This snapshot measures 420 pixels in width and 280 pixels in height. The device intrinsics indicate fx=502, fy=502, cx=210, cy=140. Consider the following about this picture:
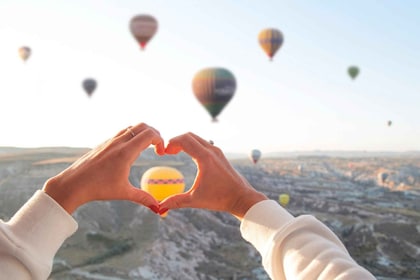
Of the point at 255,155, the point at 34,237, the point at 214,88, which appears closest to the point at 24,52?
the point at 214,88

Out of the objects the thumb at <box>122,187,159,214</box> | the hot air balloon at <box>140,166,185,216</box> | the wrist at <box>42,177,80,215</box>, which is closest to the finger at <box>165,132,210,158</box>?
the thumb at <box>122,187,159,214</box>

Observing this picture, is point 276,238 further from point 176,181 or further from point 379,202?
point 379,202

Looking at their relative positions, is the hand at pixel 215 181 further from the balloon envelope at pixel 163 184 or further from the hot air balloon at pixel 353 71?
the hot air balloon at pixel 353 71

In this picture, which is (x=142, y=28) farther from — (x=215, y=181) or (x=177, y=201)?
(x=215, y=181)

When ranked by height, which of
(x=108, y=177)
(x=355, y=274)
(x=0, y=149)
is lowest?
(x=0, y=149)

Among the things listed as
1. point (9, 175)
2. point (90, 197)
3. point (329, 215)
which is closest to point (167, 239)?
point (329, 215)

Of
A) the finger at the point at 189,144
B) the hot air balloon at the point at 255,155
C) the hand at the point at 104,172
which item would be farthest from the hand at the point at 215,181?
the hot air balloon at the point at 255,155

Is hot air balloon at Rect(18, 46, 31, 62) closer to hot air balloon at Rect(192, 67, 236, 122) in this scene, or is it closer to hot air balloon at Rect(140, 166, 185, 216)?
hot air balloon at Rect(192, 67, 236, 122)
